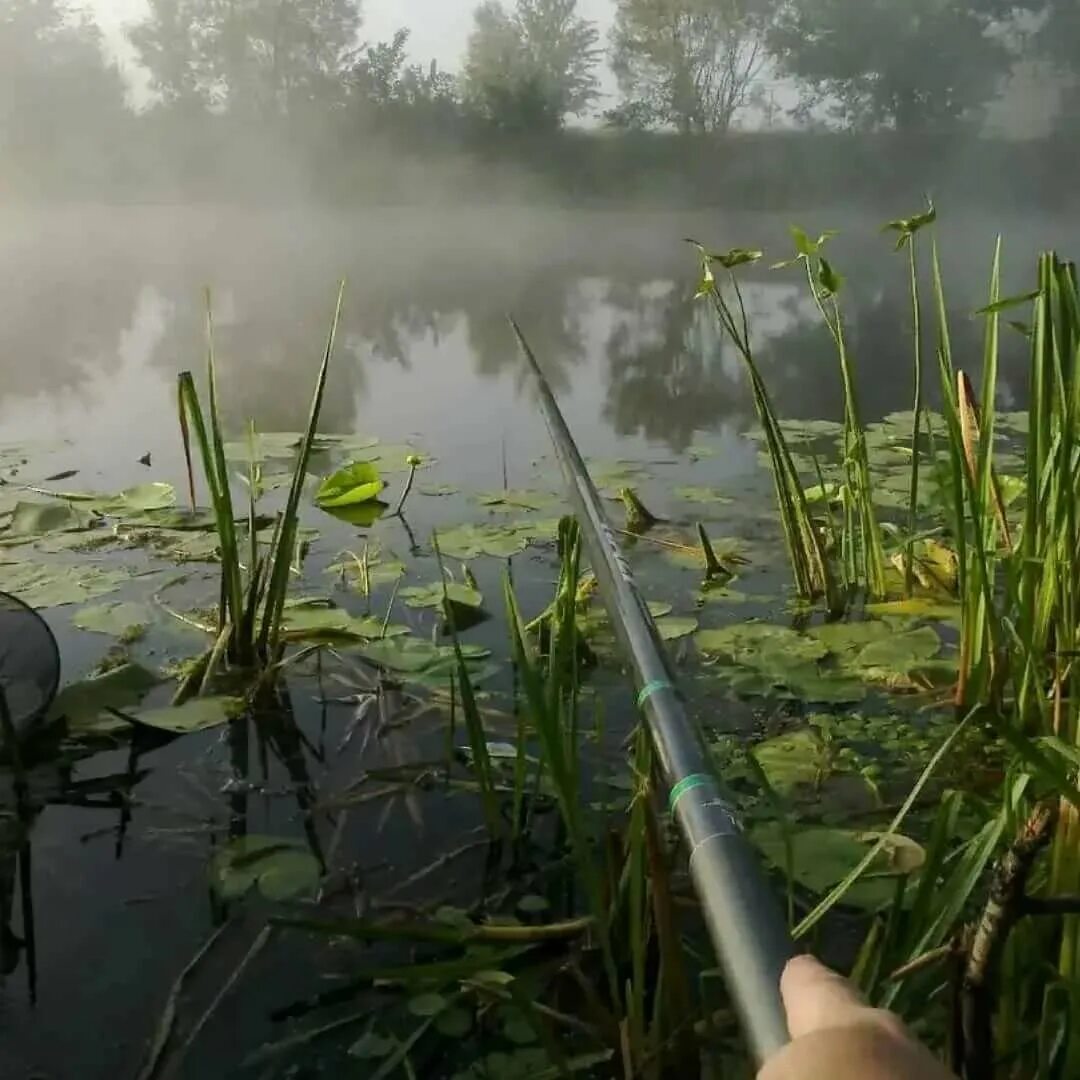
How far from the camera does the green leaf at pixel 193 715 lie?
2.17 ft

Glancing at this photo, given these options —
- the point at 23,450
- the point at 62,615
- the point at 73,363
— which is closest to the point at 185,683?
the point at 62,615

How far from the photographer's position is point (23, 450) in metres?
1.41

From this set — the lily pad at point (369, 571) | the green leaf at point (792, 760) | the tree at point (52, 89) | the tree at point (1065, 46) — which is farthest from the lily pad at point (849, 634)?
the tree at point (52, 89)

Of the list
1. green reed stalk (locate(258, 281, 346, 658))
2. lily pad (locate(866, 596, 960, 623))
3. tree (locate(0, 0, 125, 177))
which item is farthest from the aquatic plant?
tree (locate(0, 0, 125, 177))

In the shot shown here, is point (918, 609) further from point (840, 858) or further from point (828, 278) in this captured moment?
point (840, 858)

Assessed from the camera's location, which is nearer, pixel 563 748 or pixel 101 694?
pixel 563 748

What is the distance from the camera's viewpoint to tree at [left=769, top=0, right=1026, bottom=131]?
419 centimetres

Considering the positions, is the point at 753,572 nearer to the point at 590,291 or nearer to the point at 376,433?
the point at 376,433

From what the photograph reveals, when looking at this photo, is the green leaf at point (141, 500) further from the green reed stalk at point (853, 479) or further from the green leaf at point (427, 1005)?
the green leaf at point (427, 1005)

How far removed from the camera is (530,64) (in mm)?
4387

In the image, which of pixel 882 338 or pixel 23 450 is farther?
pixel 882 338

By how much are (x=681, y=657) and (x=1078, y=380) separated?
1.21 ft

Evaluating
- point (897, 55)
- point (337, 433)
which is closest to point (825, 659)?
point (337, 433)

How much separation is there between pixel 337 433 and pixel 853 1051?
1.46 metres
